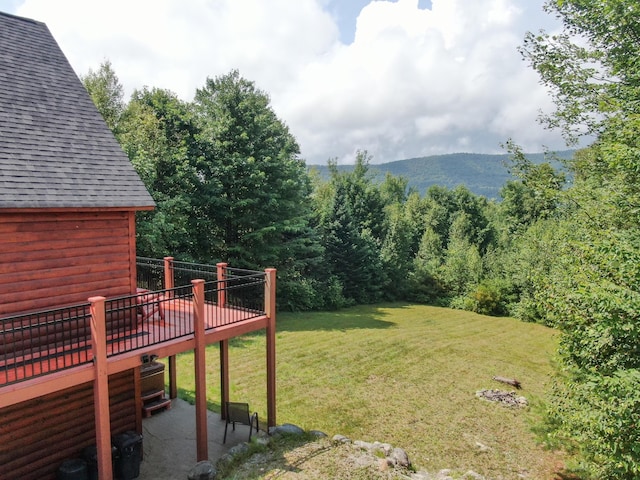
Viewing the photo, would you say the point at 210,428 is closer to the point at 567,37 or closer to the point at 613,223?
the point at 613,223

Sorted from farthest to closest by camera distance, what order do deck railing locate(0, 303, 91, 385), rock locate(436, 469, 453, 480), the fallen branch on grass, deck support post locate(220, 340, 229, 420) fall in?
the fallen branch on grass
deck support post locate(220, 340, 229, 420)
rock locate(436, 469, 453, 480)
deck railing locate(0, 303, 91, 385)

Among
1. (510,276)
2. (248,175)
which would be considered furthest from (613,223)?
(510,276)

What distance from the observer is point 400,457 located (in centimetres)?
927

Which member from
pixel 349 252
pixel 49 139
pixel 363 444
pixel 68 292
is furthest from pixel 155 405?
pixel 349 252

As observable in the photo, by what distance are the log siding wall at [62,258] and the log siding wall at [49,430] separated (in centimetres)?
181

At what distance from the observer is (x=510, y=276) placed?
32031mm

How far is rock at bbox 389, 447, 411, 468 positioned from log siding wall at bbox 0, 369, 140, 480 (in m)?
5.86

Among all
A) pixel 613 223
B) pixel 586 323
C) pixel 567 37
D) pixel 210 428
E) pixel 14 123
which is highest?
pixel 567 37

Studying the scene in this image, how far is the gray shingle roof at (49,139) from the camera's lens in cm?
759

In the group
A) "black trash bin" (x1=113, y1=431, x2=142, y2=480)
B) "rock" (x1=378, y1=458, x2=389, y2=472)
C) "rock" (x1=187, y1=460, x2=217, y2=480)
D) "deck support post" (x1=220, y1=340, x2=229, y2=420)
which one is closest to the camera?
"rock" (x1=187, y1=460, x2=217, y2=480)

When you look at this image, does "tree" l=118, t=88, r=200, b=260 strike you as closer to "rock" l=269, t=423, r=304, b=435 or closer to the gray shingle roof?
the gray shingle roof

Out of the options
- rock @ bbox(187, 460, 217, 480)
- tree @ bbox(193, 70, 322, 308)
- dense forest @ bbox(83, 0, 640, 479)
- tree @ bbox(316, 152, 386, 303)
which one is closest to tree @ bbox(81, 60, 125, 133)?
dense forest @ bbox(83, 0, 640, 479)

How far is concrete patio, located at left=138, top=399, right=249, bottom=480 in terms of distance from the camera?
8.63m

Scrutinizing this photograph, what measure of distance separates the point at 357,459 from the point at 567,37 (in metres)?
14.0
